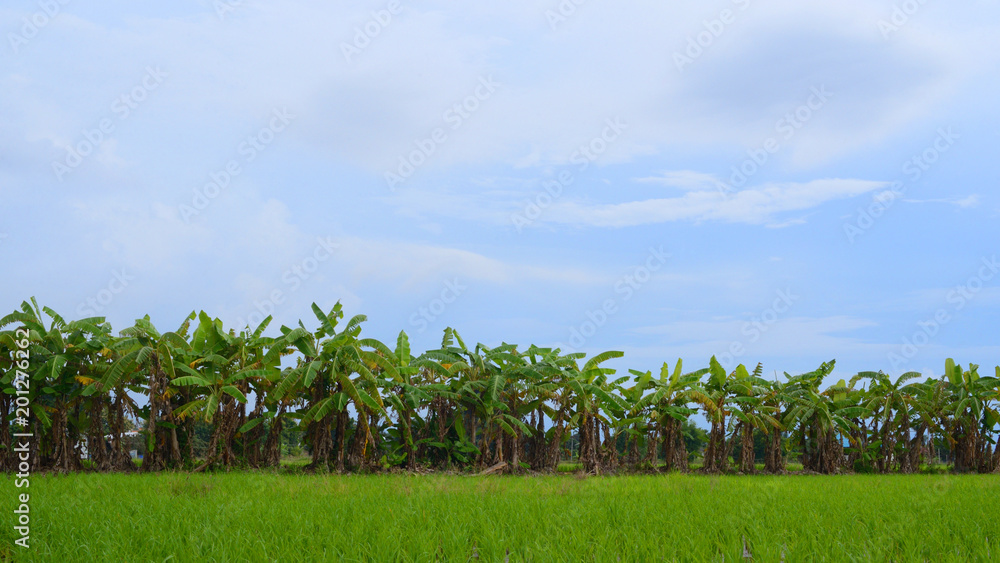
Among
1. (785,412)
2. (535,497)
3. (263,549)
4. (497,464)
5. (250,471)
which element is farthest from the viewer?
(785,412)

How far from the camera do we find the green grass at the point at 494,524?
21.0ft

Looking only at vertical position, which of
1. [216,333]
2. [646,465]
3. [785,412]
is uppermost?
[216,333]

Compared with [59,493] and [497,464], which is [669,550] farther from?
[497,464]

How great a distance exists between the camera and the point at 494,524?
7.55 metres

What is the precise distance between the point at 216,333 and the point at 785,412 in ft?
54.2

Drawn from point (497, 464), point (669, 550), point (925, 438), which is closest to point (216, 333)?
point (497, 464)

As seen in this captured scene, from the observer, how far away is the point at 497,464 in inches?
690

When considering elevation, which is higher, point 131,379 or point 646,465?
point 131,379

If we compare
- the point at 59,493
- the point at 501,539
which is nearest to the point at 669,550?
the point at 501,539

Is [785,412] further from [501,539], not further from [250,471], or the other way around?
[501,539]

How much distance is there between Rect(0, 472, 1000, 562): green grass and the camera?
252 inches

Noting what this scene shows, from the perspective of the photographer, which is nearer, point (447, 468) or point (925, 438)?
point (447, 468)

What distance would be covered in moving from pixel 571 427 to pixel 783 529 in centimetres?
1178

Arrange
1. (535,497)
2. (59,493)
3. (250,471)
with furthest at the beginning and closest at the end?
(250,471), (59,493), (535,497)
